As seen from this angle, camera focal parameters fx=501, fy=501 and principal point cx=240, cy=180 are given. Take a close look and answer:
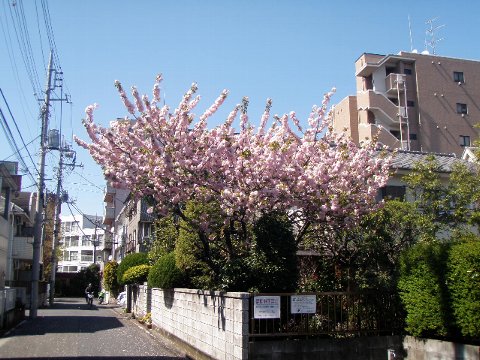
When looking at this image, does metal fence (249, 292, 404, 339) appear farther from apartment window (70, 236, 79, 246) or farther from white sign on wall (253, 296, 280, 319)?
apartment window (70, 236, 79, 246)

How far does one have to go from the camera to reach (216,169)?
11844 millimetres

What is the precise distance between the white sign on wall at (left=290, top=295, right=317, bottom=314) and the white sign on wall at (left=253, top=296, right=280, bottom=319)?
0.38m

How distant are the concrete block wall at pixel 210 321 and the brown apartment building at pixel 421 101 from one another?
94.3 ft

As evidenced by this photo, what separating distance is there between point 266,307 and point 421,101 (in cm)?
3510

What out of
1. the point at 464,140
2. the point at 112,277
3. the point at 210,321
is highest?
the point at 464,140

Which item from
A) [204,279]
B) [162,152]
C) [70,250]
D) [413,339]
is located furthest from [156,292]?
[70,250]

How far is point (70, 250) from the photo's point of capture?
9356 centimetres

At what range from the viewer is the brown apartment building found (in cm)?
4066

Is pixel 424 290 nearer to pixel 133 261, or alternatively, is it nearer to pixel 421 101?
pixel 133 261

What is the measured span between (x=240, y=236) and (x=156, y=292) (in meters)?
6.81

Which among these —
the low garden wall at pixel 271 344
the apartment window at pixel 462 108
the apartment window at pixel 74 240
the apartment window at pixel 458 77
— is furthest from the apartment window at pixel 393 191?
the apartment window at pixel 74 240

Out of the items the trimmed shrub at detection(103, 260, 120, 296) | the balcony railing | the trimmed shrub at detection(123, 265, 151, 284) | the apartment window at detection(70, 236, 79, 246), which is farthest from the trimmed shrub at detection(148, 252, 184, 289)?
the apartment window at detection(70, 236, 79, 246)

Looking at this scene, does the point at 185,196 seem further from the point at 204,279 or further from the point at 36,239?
the point at 36,239

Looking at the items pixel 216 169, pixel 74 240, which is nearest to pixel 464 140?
pixel 216 169
